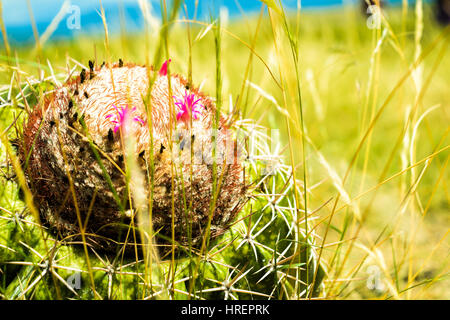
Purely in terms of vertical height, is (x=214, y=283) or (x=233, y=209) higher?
(x=233, y=209)

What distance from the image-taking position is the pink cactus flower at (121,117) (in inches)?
30.9

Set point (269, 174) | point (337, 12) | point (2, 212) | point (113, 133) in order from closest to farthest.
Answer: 1. point (113, 133)
2. point (2, 212)
3. point (269, 174)
4. point (337, 12)

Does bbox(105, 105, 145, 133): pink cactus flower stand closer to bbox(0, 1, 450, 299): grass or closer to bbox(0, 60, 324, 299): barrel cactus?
bbox(0, 60, 324, 299): barrel cactus

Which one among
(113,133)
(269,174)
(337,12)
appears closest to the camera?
(113,133)

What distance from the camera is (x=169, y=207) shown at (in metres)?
0.87

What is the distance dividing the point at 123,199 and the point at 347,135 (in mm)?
2746

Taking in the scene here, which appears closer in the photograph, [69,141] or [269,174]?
[69,141]

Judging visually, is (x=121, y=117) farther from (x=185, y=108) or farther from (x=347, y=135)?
(x=347, y=135)

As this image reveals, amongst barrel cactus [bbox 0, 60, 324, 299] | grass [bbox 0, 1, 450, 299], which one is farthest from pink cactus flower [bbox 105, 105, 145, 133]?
grass [bbox 0, 1, 450, 299]

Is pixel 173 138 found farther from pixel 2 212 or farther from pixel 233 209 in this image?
pixel 2 212

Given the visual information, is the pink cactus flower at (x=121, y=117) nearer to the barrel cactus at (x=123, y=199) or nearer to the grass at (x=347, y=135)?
the barrel cactus at (x=123, y=199)

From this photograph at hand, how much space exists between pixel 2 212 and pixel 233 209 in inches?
22.2
